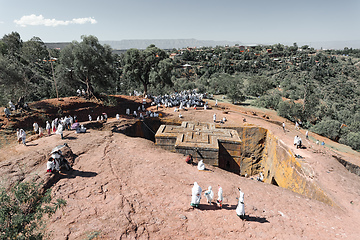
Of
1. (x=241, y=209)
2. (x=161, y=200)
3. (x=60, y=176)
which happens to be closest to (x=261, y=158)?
(x=241, y=209)

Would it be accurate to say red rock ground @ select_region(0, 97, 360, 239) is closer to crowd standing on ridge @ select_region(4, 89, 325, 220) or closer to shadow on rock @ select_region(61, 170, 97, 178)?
shadow on rock @ select_region(61, 170, 97, 178)

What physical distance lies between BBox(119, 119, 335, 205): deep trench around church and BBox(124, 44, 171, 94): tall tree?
8897 mm

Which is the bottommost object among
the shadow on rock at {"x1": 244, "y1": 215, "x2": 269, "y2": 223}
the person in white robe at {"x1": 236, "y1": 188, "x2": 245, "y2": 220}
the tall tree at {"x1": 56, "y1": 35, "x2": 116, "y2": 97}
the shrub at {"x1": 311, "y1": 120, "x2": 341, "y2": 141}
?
the shrub at {"x1": 311, "y1": 120, "x2": 341, "y2": 141}

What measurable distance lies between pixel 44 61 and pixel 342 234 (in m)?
44.7

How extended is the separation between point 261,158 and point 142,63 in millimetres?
19343

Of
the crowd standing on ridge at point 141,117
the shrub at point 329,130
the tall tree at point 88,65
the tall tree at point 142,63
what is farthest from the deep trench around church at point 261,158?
the shrub at point 329,130

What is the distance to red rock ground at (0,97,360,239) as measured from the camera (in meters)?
6.12

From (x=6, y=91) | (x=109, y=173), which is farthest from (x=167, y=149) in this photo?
(x=6, y=91)

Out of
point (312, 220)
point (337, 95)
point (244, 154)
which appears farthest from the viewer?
Result: point (337, 95)

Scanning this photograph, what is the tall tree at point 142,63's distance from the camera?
24.6 metres

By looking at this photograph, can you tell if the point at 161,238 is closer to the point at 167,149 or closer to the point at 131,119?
the point at 167,149

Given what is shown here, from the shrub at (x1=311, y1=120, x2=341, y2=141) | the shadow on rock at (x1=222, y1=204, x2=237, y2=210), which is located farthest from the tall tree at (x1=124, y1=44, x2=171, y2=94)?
the shrub at (x1=311, y1=120, x2=341, y2=141)

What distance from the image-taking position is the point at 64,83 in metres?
21.3

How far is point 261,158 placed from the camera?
18266mm
